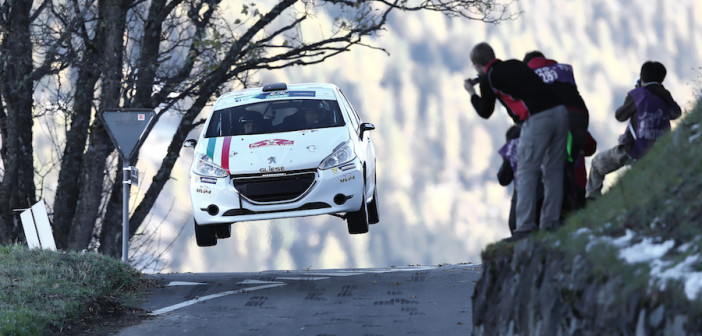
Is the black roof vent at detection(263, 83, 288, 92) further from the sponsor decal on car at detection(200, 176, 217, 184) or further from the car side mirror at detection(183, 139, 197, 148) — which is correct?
the sponsor decal on car at detection(200, 176, 217, 184)

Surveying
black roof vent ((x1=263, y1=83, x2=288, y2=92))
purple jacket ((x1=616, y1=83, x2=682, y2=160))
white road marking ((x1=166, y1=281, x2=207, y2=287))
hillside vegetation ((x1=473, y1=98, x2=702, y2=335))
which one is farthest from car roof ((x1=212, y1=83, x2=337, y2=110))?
hillside vegetation ((x1=473, y1=98, x2=702, y2=335))

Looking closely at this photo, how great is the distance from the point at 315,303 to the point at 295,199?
5.88ft

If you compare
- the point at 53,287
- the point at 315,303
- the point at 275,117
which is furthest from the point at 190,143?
the point at 315,303

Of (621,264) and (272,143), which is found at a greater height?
(272,143)

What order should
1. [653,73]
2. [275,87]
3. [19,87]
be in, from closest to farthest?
1. [653,73]
2. [275,87]
3. [19,87]

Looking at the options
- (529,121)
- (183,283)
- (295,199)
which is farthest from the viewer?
(183,283)

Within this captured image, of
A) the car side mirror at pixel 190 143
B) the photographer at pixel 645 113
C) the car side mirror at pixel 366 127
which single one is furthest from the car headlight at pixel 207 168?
the photographer at pixel 645 113

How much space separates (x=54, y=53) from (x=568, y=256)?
18.4 m

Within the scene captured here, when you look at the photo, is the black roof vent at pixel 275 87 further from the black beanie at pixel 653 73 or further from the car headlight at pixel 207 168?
the black beanie at pixel 653 73

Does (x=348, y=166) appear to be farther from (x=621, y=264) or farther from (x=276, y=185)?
(x=621, y=264)

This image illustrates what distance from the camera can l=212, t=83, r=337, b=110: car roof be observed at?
48.6 ft

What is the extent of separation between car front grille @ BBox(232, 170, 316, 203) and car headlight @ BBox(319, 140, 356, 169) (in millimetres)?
189

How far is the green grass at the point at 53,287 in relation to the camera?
10930 millimetres

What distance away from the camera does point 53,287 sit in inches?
500
